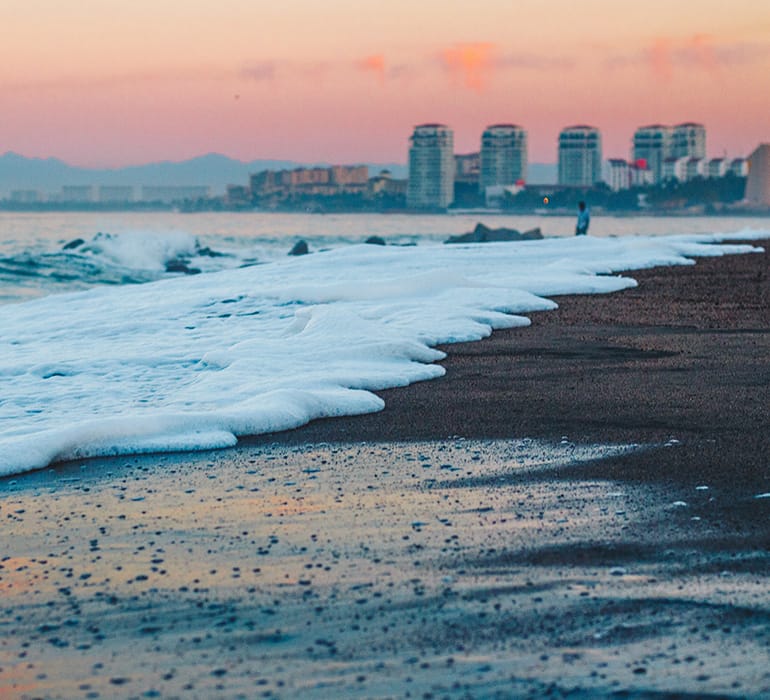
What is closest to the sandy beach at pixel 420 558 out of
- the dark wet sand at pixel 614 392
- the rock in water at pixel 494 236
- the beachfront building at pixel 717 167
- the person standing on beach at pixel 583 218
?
the dark wet sand at pixel 614 392

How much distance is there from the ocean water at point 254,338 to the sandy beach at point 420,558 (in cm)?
30

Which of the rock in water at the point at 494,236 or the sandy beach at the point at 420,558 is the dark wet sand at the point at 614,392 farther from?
the rock in water at the point at 494,236

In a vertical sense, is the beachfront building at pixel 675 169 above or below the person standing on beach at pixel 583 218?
above

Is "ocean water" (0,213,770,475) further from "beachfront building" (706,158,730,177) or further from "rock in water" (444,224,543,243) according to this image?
"beachfront building" (706,158,730,177)

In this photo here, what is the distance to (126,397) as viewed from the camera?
623cm

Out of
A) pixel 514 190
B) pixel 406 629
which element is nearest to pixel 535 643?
pixel 406 629

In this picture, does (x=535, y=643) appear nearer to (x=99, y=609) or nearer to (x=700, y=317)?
(x=99, y=609)

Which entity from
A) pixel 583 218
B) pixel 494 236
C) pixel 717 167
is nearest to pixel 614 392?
pixel 583 218

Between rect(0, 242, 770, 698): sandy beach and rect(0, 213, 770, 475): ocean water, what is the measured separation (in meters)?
0.30

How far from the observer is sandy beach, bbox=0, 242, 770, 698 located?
2.49 metres

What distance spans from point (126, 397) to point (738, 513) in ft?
12.0

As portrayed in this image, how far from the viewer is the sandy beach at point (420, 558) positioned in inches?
98.0

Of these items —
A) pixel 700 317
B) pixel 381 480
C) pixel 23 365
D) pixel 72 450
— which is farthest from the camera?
pixel 700 317

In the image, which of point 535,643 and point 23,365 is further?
point 23,365
